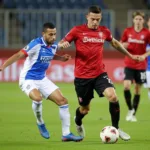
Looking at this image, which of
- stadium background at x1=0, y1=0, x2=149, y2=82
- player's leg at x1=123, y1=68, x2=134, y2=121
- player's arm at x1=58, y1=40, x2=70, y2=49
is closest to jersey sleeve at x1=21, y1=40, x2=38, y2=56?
player's arm at x1=58, y1=40, x2=70, y2=49

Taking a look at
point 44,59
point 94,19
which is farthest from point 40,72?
point 94,19

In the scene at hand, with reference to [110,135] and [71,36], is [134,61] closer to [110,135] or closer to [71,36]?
[71,36]

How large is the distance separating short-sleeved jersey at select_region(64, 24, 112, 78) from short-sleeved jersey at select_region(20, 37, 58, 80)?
38 cm

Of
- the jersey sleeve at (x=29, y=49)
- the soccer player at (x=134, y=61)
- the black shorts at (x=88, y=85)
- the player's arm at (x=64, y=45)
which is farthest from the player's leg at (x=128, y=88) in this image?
the jersey sleeve at (x=29, y=49)

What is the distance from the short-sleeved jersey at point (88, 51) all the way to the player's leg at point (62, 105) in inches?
20.8

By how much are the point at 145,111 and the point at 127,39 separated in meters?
2.29

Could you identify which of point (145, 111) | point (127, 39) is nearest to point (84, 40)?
point (127, 39)

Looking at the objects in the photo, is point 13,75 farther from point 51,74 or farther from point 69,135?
point 69,135

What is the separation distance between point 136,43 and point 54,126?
9.36 feet

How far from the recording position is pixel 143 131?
1238cm

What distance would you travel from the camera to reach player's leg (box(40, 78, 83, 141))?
35.5 ft

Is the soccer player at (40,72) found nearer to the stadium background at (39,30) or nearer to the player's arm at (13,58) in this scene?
the player's arm at (13,58)

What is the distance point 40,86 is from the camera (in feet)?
37.0

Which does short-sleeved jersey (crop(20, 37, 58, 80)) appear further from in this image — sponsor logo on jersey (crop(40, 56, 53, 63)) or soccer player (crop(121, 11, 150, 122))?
soccer player (crop(121, 11, 150, 122))
